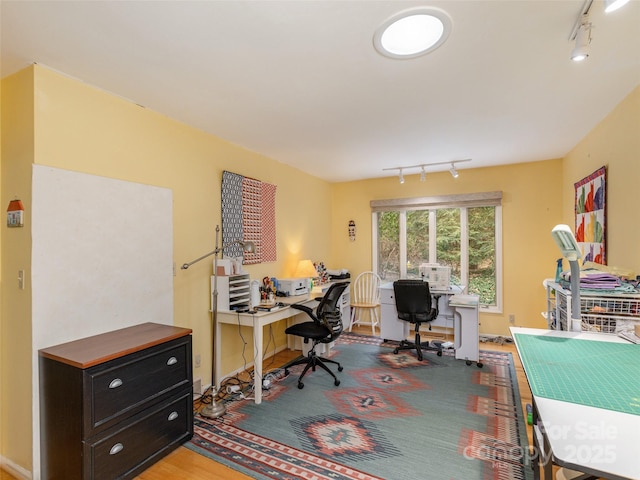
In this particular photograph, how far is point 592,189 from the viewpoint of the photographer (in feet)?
9.43

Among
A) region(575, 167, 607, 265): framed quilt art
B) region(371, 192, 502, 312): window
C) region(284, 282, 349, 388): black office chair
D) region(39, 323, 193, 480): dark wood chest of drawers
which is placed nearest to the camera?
region(39, 323, 193, 480): dark wood chest of drawers

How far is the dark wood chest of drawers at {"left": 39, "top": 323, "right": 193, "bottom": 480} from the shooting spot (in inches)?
63.1

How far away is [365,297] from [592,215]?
3.10 meters

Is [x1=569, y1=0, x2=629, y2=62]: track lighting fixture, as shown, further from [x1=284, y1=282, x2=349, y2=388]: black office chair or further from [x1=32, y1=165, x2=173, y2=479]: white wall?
[x1=32, y1=165, x2=173, y2=479]: white wall

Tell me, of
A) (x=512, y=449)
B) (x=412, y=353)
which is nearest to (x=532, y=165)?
(x=412, y=353)

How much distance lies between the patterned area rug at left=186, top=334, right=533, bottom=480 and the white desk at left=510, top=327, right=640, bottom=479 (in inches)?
39.3

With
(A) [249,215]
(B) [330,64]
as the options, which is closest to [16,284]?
(A) [249,215]

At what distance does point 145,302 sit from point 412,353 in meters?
3.03

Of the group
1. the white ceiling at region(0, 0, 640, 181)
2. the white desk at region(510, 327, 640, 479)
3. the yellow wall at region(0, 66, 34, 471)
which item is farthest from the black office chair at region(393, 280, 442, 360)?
the yellow wall at region(0, 66, 34, 471)

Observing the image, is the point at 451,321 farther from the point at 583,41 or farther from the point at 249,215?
the point at 583,41

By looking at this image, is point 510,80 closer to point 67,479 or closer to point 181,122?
point 181,122

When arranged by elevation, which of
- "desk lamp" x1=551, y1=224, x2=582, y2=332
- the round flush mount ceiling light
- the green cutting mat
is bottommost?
the green cutting mat

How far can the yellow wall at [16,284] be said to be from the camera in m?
1.80

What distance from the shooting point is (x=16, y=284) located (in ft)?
6.04
